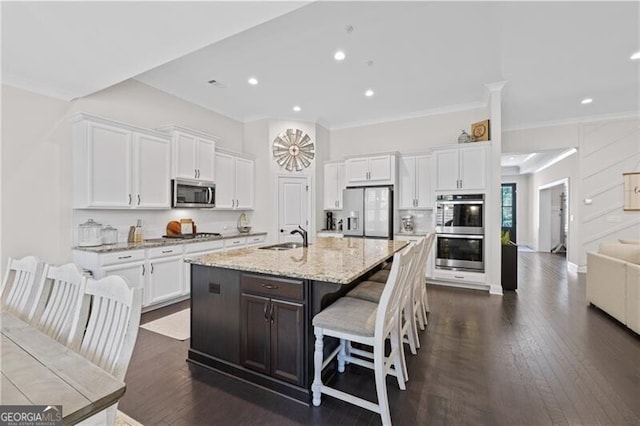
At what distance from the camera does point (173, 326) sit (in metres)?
3.17

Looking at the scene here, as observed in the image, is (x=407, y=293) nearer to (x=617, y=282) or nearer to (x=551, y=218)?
(x=617, y=282)

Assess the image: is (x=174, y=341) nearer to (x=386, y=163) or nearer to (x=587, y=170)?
(x=386, y=163)

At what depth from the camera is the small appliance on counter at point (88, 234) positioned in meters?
3.37

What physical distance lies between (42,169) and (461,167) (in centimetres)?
563

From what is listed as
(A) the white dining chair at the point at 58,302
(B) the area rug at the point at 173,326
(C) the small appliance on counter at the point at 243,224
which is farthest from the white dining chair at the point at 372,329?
(C) the small appliance on counter at the point at 243,224

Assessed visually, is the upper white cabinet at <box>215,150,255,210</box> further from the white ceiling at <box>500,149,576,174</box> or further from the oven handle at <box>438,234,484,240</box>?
the white ceiling at <box>500,149,576,174</box>

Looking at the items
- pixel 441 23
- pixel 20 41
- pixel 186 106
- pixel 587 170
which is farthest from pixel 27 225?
pixel 587 170

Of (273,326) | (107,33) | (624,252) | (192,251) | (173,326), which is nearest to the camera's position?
(273,326)

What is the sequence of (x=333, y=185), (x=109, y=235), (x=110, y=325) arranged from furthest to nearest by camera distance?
(x=333, y=185), (x=109, y=235), (x=110, y=325)

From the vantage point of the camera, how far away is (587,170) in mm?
5590

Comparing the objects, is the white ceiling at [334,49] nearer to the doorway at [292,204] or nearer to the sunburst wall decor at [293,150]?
the sunburst wall decor at [293,150]

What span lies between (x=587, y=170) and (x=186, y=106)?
7600 millimetres

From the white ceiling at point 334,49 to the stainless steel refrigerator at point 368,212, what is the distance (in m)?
1.62

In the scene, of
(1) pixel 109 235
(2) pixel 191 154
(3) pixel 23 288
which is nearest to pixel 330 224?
(2) pixel 191 154
